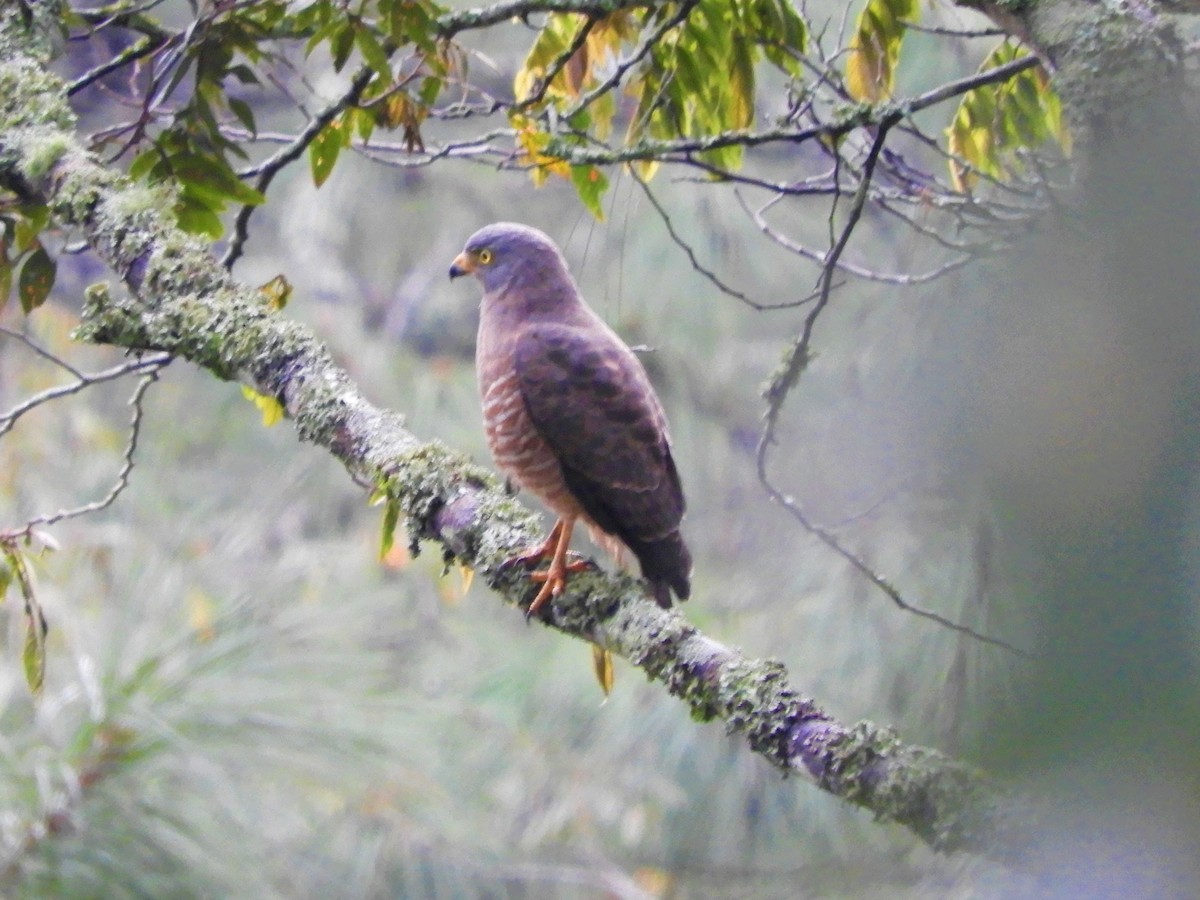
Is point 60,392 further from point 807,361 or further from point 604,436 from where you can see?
point 807,361

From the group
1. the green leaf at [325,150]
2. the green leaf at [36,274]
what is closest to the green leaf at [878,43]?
the green leaf at [325,150]

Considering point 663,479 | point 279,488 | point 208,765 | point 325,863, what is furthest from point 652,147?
point 279,488

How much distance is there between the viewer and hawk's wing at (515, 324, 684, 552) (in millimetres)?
3012

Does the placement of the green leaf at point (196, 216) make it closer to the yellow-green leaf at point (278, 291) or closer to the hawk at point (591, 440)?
the yellow-green leaf at point (278, 291)

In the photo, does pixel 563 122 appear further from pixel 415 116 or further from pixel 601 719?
pixel 601 719

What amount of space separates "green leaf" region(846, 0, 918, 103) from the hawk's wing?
2.85 ft

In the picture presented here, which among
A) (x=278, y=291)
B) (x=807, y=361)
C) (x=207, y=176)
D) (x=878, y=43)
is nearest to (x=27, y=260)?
(x=207, y=176)

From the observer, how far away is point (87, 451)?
8547mm

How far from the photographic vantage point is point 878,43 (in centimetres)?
283

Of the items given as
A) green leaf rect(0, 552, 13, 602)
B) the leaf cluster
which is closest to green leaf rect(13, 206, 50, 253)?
the leaf cluster

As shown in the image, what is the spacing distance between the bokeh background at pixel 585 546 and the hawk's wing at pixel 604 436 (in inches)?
12.3

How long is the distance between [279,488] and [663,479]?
4.89m

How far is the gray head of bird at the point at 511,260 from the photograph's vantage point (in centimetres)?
344

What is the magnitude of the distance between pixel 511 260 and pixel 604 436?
0.72m
